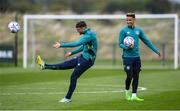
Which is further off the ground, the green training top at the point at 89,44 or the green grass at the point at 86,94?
the green training top at the point at 89,44

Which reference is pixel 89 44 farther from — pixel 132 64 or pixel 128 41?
pixel 132 64

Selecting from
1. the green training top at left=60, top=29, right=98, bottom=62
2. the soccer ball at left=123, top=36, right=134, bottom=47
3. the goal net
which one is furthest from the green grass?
the goal net

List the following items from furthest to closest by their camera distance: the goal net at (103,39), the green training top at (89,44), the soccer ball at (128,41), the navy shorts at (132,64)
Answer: the goal net at (103,39) < the navy shorts at (132,64) < the soccer ball at (128,41) < the green training top at (89,44)

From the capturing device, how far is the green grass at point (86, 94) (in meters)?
17.4

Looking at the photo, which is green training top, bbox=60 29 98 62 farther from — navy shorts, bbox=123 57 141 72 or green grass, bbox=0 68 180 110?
green grass, bbox=0 68 180 110

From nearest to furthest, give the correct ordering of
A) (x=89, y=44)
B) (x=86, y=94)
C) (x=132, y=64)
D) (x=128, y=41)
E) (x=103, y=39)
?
(x=89, y=44) → (x=128, y=41) → (x=132, y=64) → (x=86, y=94) → (x=103, y=39)

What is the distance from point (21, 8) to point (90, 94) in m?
54.9

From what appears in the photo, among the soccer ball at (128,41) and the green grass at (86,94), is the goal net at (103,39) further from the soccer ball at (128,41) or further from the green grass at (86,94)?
the soccer ball at (128,41)

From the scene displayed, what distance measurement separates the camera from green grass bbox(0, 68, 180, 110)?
687 inches

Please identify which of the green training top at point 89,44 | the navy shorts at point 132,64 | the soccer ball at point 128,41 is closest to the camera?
the green training top at point 89,44

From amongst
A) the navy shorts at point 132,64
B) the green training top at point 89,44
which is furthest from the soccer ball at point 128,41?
the green training top at point 89,44

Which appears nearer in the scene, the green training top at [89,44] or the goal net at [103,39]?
the green training top at [89,44]

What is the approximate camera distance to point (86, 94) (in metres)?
21.0

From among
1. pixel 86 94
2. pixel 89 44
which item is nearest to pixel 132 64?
pixel 89 44
